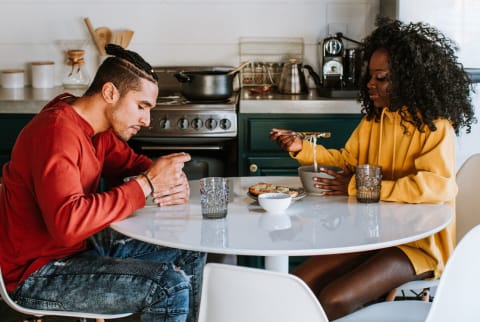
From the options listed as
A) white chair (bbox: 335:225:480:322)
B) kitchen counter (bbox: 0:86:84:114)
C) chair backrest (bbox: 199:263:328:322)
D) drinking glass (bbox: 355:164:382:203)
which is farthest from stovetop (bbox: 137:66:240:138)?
chair backrest (bbox: 199:263:328:322)

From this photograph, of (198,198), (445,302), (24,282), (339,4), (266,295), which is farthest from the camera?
(339,4)

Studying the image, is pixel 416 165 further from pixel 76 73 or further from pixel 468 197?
pixel 76 73

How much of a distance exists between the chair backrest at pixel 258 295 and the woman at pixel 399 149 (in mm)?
733

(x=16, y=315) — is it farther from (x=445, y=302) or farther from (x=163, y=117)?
(x=445, y=302)

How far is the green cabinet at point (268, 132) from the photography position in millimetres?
3512

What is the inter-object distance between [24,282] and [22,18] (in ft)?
7.60

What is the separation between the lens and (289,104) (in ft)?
11.5

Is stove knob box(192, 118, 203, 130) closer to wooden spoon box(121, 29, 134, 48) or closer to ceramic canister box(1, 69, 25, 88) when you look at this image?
wooden spoon box(121, 29, 134, 48)

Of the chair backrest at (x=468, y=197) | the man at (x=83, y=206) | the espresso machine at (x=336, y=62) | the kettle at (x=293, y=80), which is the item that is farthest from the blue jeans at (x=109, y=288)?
the espresso machine at (x=336, y=62)

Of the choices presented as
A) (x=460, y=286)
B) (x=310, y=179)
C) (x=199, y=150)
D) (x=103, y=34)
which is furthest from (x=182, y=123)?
(x=460, y=286)

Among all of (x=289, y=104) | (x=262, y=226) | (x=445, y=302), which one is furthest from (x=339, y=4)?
(x=445, y=302)

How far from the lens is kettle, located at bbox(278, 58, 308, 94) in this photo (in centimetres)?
379

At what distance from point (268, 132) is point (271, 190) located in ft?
4.05

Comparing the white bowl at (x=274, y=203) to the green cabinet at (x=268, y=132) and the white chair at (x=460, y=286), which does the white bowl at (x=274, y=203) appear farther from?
the green cabinet at (x=268, y=132)
